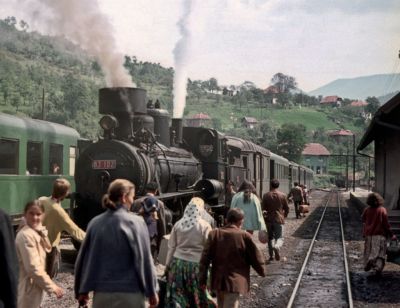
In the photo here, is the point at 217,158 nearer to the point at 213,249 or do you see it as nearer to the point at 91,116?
the point at 213,249

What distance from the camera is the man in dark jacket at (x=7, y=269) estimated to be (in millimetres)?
3828

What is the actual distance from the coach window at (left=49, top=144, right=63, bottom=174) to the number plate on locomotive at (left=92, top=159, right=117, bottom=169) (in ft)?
12.6

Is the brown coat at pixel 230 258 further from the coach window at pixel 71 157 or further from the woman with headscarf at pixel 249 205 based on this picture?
the coach window at pixel 71 157

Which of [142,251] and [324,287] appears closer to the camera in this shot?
[142,251]

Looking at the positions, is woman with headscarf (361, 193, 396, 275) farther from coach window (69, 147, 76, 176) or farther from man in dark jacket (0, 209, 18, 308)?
coach window (69, 147, 76, 176)

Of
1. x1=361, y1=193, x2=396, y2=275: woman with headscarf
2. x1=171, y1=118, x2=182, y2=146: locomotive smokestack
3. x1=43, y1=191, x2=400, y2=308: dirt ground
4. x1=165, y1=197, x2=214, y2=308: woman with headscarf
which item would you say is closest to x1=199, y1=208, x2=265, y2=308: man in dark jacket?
x1=165, y1=197, x2=214, y2=308: woman with headscarf

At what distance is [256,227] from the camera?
10461 mm

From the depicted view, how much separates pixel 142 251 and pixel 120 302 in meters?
0.41

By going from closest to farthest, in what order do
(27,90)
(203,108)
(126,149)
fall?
(126,149)
(27,90)
(203,108)

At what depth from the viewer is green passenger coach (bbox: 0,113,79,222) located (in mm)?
12969

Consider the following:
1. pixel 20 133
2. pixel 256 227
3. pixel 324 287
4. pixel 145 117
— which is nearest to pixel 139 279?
pixel 256 227

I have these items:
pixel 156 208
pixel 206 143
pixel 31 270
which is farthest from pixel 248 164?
pixel 31 270

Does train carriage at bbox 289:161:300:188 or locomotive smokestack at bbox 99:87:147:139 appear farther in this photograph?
train carriage at bbox 289:161:300:188

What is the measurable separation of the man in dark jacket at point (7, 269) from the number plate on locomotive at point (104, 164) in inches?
316
